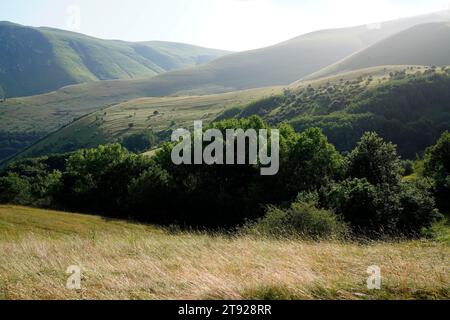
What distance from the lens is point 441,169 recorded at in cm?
6006

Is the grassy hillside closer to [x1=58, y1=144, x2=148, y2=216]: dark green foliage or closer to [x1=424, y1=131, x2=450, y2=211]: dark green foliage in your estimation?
[x1=424, y1=131, x2=450, y2=211]: dark green foliage

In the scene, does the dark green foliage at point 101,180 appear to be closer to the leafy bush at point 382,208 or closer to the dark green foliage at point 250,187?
the dark green foliage at point 250,187

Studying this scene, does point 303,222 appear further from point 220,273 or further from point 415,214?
point 220,273

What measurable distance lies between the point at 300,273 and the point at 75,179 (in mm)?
71416

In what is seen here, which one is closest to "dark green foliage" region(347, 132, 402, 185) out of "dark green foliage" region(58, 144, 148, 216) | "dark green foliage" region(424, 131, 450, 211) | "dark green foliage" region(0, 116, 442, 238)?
"dark green foliage" region(0, 116, 442, 238)

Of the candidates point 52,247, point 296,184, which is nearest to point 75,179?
point 296,184

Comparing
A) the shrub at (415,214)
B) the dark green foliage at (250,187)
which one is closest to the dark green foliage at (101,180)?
the dark green foliage at (250,187)

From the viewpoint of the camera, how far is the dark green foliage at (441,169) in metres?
52.5

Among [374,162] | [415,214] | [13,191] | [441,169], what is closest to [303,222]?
[415,214]

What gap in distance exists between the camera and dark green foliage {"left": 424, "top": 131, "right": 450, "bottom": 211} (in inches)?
2066
